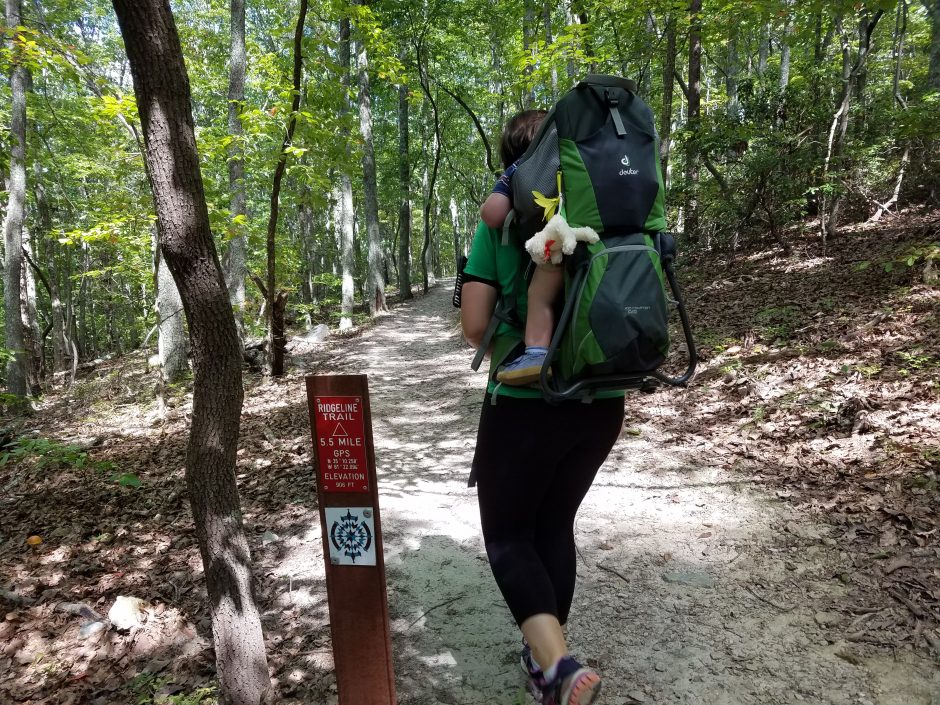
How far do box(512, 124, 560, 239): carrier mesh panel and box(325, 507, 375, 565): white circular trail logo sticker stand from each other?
118 centimetres

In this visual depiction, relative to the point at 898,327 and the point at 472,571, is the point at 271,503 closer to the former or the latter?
the point at 472,571

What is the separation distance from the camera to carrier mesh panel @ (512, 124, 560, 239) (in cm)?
157

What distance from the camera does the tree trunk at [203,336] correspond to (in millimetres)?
2076

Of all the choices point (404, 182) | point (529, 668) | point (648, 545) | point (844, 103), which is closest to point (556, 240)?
point (529, 668)

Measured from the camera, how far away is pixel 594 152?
158cm

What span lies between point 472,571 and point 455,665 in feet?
2.58

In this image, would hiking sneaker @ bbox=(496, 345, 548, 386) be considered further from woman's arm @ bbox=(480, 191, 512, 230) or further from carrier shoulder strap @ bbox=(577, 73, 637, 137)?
carrier shoulder strap @ bbox=(577, 73, 637, 137)

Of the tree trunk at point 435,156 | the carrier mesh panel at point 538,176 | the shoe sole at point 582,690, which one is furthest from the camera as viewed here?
the tree trunk at point 435,156

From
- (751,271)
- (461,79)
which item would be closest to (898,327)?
(751,271)

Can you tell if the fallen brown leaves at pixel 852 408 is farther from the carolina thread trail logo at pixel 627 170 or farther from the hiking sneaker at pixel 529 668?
the carolina thread trail logo at pixel 627 170

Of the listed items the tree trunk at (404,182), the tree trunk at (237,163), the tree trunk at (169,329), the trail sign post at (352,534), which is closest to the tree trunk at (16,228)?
the tree trunk at (169,329)

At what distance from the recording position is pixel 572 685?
148 centimetres

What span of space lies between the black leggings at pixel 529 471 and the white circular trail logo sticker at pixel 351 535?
1.45ft

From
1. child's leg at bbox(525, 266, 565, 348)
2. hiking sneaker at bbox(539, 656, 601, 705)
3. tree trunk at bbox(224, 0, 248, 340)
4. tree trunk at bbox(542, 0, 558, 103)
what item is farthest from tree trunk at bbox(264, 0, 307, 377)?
hiking sneaker at bbox(539, 656, 601, 705)
